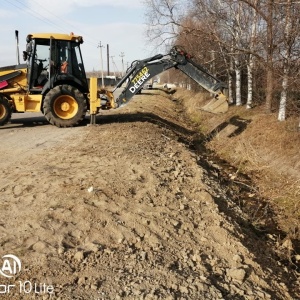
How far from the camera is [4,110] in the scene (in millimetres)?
11516

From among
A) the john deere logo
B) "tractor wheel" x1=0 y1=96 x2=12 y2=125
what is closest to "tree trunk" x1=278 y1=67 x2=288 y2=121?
"tractor wheel" x1=0 y1=96 x2=12 y2=125

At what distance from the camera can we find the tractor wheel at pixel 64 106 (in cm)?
1145

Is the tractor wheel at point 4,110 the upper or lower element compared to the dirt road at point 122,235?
upper

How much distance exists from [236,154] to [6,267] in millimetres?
9187

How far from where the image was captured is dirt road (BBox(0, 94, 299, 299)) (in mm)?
3865

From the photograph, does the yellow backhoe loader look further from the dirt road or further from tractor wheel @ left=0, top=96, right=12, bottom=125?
the dirt road

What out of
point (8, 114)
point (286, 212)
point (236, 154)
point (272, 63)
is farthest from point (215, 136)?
point (8, 114)

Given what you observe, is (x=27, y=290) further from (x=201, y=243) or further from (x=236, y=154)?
(x=236, y=154)

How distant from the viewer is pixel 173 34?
18625 millimetres

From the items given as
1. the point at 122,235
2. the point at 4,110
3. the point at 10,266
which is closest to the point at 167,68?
the point at 4,110

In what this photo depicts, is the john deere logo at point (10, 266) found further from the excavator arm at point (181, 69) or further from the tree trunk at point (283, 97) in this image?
the tree trunk at point (283, 97)

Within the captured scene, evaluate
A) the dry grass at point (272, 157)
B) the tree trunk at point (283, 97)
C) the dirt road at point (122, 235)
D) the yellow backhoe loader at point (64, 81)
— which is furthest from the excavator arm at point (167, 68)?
the dirt road at point (122, 235)

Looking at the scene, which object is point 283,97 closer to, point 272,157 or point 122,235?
point 272,157

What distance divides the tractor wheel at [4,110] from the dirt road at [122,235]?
3793 mm
